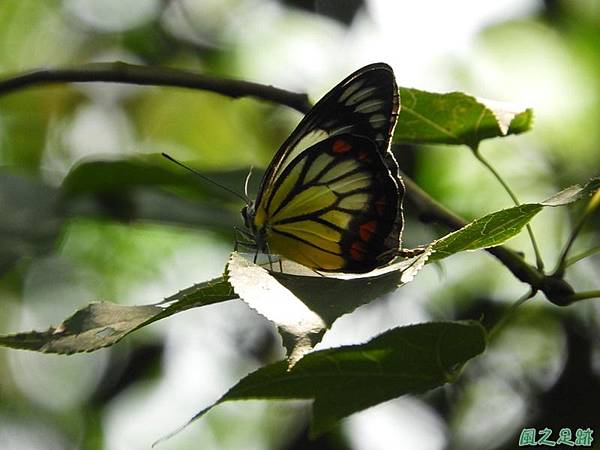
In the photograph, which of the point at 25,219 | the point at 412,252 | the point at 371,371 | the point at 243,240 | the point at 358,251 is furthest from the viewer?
the point at 25,219

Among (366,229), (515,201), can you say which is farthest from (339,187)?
(515,201)

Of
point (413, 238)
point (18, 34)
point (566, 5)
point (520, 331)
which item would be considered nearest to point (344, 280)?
point (413, 238)

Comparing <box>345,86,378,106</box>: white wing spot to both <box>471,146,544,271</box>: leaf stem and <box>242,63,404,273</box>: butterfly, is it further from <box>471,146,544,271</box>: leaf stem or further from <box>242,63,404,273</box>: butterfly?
<box>471,146,544,271</box>: leaf stem

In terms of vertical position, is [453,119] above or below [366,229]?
above

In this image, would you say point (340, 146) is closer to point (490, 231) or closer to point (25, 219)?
point (490, 231)

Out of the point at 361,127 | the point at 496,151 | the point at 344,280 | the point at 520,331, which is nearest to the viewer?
the point at 344,280

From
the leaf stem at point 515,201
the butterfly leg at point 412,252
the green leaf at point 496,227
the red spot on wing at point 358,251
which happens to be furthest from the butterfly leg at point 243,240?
the green leaf at point 496,227

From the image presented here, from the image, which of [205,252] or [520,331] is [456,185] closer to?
[520,331]
